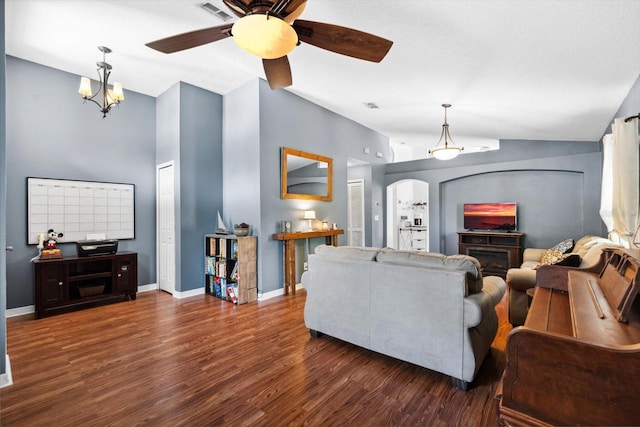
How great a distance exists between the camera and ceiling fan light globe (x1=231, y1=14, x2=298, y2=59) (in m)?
1.64

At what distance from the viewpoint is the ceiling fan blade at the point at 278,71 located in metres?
2.38

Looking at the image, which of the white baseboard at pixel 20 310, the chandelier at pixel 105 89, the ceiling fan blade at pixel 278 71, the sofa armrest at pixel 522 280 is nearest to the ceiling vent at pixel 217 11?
the ceiling fan blade at pixel 278 71

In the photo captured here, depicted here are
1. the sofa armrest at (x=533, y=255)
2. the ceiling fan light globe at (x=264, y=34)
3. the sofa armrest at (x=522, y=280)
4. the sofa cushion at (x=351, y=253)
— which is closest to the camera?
the ceiling fan light globe at (x=264, y=34)

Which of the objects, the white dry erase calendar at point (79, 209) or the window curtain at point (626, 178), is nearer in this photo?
the window curtain at point (626, 178)

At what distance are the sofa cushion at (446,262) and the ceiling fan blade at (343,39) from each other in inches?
60.3

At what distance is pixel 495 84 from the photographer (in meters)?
3.12

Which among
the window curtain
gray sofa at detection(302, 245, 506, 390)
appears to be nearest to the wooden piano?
gray sofa at detection(302, 245, 506, 390)

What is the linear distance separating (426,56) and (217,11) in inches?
79.0

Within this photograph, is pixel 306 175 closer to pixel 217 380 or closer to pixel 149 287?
pixel 149 287

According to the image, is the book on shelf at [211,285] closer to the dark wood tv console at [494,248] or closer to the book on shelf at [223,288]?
the book on shelf at [223,288]

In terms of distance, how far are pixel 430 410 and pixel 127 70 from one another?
508 centimetres

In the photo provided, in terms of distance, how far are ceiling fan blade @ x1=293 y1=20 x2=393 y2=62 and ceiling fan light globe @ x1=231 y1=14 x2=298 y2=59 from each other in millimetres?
307

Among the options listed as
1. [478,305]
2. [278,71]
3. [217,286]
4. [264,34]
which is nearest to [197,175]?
[217,286]

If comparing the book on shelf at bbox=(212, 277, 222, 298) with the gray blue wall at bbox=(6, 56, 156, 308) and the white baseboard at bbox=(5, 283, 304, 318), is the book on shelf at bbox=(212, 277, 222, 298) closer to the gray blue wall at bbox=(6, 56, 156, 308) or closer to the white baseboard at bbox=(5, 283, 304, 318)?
the white baseboard at bbox=(5, 283, 304, 318)
